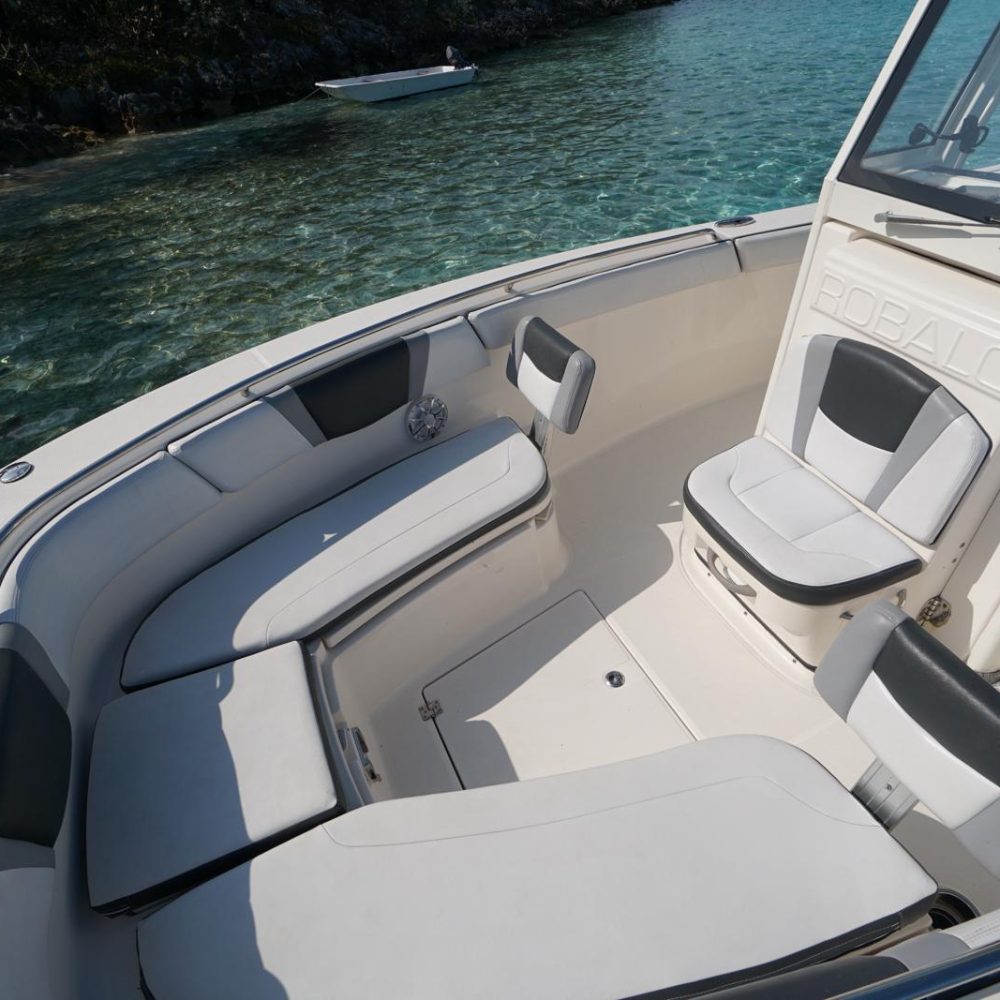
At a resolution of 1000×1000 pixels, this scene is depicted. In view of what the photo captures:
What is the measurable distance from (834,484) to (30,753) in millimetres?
1805

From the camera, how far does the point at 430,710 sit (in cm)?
165

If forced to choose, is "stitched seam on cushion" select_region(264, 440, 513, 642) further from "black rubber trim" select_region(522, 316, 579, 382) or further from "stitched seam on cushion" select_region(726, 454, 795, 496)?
"stitched seam on cushion" select_region(726, 454, 795, 496)

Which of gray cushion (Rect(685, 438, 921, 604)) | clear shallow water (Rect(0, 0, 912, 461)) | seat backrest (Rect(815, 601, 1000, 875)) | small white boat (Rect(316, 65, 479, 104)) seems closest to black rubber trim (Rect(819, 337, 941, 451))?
gray cushion (Rect(685, 438, 921, 604))

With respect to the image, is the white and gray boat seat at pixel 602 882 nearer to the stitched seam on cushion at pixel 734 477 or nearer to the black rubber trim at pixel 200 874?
the black rubber trim at pixel 200 874

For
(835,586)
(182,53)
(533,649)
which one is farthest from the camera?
(182,53)

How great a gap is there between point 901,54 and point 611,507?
1.40 metres

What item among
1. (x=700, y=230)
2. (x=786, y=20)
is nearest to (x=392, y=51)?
(x=786, y=20)

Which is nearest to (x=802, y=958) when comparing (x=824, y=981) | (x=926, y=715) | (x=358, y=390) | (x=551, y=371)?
(x=824, y=981)

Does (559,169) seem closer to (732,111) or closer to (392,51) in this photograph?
(732,111)

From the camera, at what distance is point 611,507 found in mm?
2230

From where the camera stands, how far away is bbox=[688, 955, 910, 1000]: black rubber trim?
74 cm

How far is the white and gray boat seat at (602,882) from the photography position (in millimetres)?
892

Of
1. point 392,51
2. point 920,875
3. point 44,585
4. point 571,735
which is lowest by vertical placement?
point 920,875

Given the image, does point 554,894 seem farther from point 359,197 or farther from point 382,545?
point 359,197
